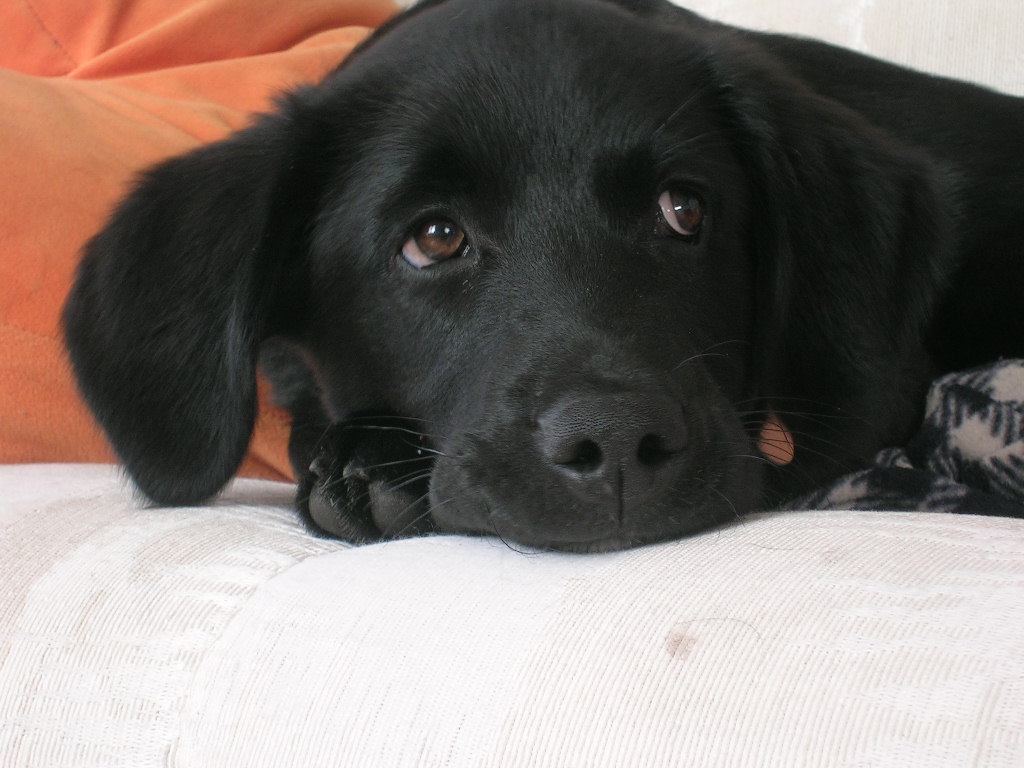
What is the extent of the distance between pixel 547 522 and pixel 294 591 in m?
0.25

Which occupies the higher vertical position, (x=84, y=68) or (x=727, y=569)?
(x=727, y=569)

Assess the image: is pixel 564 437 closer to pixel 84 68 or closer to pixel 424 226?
pixel 424 226

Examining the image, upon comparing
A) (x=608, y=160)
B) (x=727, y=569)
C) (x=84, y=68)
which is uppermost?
(x=608, y=160)

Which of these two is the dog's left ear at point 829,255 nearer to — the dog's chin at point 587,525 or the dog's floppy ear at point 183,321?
the dog's chin at point 587,525

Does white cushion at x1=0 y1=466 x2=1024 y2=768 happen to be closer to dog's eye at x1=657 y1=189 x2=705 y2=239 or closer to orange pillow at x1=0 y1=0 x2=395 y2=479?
dog's eye at x1=657 y1=189 x2=705 y2=239

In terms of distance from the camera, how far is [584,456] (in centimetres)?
92

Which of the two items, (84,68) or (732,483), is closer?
(732,483)

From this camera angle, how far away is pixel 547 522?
934mm

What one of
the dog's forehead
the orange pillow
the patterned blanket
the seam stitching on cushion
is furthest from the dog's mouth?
the seam stitching on cushion

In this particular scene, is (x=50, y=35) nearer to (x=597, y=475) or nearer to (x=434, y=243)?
(x=434, y=243)

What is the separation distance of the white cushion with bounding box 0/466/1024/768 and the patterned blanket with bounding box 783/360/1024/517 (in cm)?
26

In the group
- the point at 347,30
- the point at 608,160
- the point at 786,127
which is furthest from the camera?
the point at 347,30

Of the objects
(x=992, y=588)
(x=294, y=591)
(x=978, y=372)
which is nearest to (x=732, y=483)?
(x=992, y=588)

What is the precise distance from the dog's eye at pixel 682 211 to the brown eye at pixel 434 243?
0.27m
